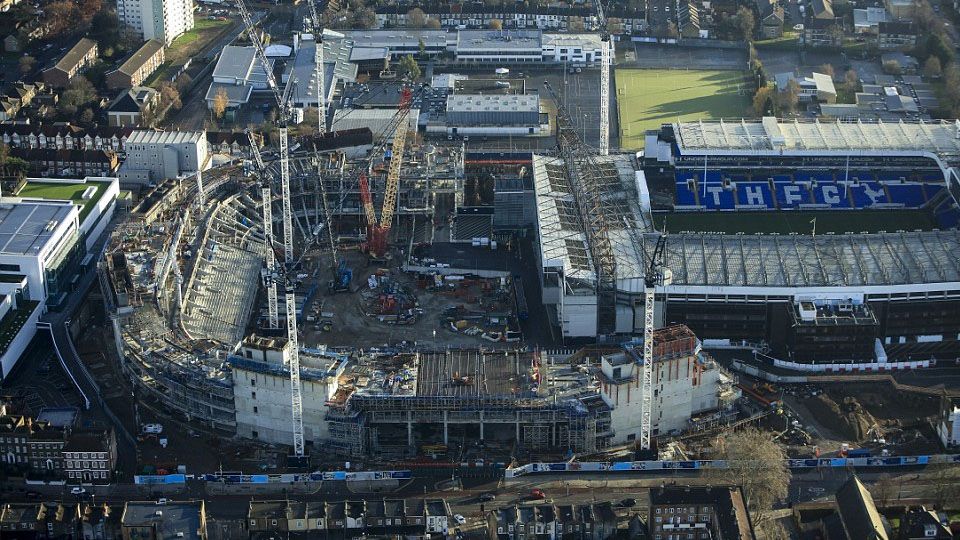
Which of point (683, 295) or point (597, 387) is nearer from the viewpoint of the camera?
point (597, 387)

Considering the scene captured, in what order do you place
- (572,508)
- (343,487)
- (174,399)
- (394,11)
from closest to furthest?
1. (572,508)
2. (343,487)
3. (174,399)
4. (394,11)

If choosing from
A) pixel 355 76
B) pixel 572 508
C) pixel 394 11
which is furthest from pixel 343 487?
pixel 394 11

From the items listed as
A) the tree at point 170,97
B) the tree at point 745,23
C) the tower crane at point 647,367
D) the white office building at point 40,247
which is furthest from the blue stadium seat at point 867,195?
the white office building at point 40,247

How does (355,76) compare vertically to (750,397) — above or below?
above

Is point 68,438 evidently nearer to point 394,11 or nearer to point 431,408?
point 431,408

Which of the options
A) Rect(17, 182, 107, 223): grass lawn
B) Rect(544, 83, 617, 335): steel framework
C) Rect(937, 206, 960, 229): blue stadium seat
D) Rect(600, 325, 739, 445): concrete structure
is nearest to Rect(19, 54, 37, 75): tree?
Rect(17, 182, 107, 223): grass lawn

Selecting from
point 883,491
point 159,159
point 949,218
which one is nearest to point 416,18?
point 159,159

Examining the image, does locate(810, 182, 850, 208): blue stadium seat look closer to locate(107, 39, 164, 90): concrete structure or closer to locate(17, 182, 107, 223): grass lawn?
locate(17, 182, 107, 223): grass lawn
